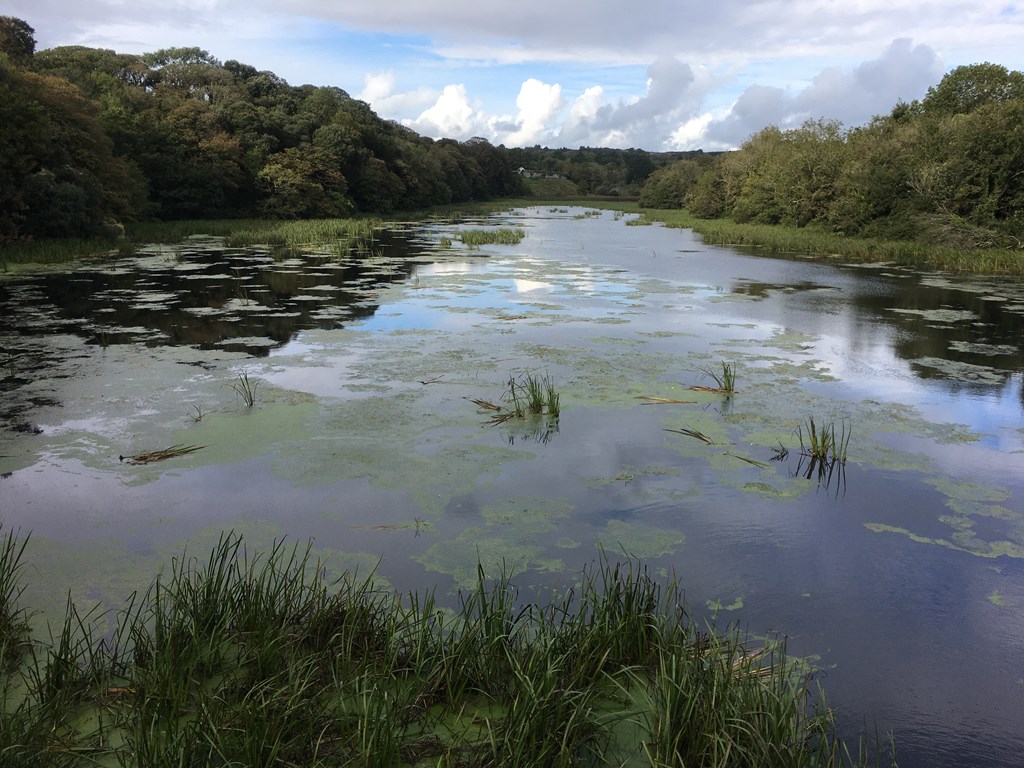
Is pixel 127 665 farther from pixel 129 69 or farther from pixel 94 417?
pixel 129 69

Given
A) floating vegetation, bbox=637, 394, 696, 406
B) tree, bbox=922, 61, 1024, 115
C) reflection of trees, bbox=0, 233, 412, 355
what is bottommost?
reflection of trees, bbox=0, 233, 412, 355

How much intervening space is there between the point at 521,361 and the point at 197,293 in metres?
6.98

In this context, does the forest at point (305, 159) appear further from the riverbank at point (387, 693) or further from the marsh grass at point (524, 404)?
the riverbank at point (387, 693)

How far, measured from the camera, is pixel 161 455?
16.1 feet

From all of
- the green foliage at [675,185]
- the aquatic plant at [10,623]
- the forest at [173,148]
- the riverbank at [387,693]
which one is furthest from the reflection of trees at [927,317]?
the green foliage at [675,185]

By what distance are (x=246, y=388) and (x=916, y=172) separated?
21.8m

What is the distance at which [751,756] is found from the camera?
2186mm

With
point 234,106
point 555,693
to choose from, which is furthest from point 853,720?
point 234,106

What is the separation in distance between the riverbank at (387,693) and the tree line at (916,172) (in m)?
20.3

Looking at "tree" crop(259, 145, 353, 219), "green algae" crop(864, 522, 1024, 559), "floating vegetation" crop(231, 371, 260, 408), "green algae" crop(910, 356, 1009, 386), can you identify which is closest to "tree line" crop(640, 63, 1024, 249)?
"green algae" crop(910, 356, 1009, 386)

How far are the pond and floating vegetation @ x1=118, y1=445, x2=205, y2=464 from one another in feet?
0.11

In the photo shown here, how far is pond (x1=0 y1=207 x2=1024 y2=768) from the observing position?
3309 mm

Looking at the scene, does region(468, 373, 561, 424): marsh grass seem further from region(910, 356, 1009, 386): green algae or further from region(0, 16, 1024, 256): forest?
region(0, 16, 1024, 256): forest

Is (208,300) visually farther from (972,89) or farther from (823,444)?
(972,89)
